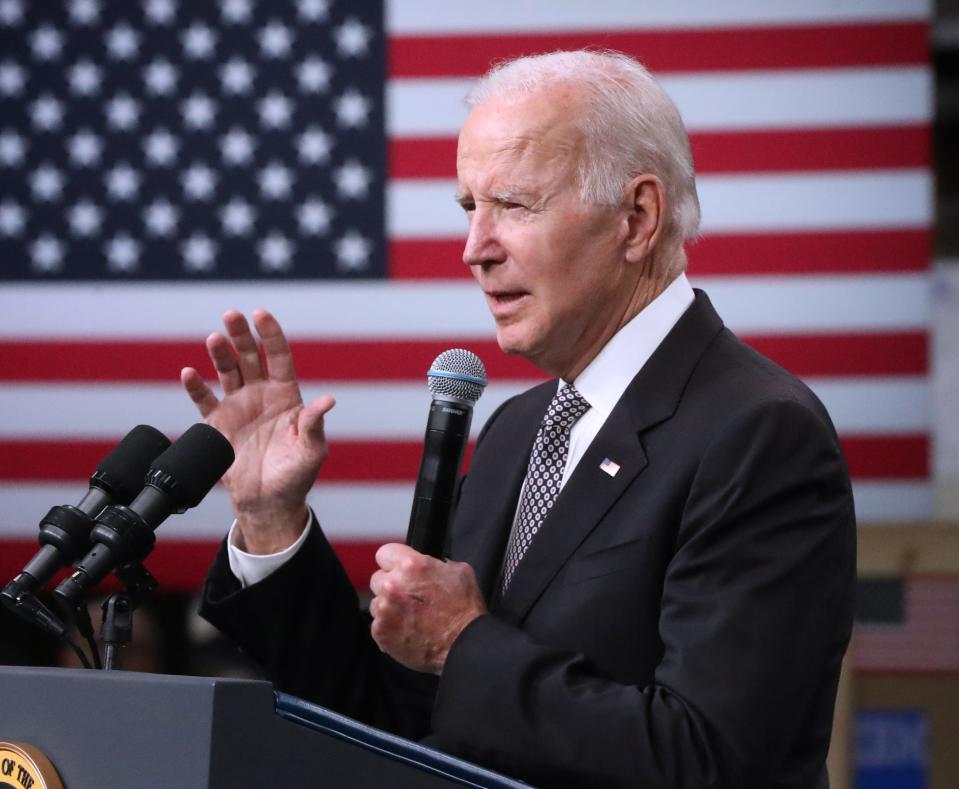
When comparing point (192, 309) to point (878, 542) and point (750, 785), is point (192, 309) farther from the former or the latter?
point (750, 785)

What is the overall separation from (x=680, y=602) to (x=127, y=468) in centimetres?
52

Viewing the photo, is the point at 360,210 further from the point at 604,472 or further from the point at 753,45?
the point at 604,472

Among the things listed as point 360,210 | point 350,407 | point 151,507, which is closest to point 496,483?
point 151,507

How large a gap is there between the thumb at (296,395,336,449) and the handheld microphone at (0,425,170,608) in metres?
0.22

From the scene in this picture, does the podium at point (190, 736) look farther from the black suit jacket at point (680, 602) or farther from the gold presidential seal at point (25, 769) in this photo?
the black suit jacket at point (680, 602)

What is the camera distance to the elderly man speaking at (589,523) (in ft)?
3.71

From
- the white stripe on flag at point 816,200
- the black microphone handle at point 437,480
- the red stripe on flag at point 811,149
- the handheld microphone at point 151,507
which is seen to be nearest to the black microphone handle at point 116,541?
the handheld microphone at point 151,507

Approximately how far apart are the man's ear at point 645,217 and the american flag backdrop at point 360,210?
61.1 inches

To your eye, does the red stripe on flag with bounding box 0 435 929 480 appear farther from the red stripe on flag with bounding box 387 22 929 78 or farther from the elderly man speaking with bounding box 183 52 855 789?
the elderly man speaking with bounding box 183 52 855 789

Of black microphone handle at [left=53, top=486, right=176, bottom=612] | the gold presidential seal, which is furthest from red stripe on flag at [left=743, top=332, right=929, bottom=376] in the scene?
the gold presidential seal

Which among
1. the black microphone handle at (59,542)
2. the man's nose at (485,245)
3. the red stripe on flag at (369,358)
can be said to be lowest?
the red stripe on flag at (369,358)

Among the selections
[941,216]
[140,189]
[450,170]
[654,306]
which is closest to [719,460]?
[654,306]

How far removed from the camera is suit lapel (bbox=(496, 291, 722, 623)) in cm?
131

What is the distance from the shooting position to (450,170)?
3094 mm
